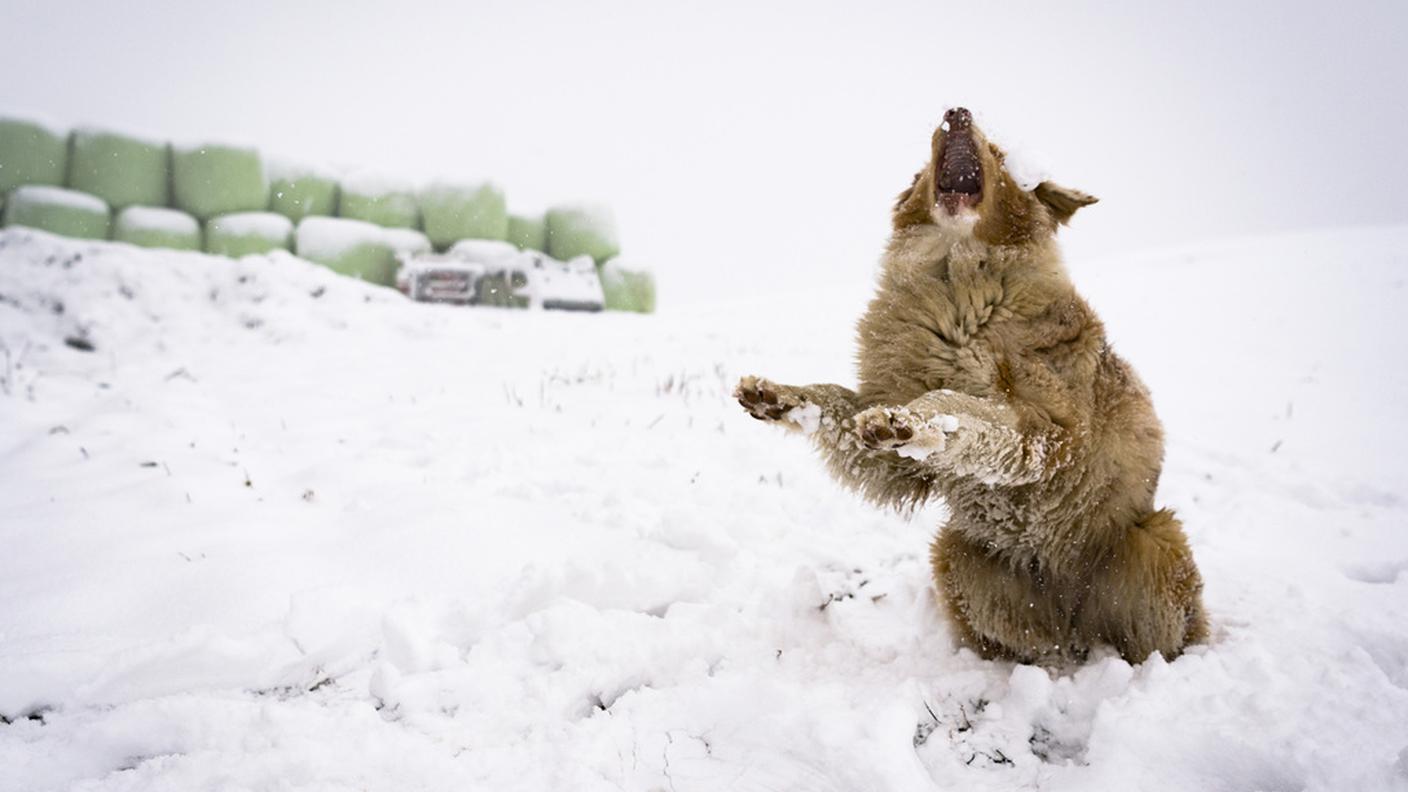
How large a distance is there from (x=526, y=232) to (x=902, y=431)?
13.6 metres

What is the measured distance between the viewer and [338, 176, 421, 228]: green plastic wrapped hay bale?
510 inches

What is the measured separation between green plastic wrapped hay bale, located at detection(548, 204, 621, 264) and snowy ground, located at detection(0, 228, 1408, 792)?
8.57 meters

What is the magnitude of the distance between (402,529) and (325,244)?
11.2m

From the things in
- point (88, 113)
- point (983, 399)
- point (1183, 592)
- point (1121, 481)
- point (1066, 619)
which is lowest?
point (1066, 619)

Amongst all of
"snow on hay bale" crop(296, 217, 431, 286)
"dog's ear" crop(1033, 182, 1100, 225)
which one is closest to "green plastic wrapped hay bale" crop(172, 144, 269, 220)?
"snow on hay bale" crop(296, 217, 431, 286)

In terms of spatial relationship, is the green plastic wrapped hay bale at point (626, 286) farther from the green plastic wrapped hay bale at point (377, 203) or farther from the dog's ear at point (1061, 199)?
the dog's ear at point (1061, 199)

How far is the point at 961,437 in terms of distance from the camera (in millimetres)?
1886

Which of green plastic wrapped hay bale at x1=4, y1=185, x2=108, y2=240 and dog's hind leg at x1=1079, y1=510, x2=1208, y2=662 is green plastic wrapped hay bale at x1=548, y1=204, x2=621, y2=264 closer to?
green plastic wrapped hay bale at x1=4, y1=185, x2=108, y2=240

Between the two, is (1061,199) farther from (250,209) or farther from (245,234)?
(250,209)

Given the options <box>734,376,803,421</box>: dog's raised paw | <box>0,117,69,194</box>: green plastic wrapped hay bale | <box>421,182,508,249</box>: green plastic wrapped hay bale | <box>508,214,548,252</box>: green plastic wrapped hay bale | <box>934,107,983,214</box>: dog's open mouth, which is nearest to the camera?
<box>734,376,803,421</box>: dog's raised paw

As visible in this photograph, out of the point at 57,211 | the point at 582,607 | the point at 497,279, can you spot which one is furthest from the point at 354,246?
the point at 582,607

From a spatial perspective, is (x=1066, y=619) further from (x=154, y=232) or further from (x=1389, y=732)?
(x=154, y=232)

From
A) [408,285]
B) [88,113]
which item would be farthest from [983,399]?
[88,113]

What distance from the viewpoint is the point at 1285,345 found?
8289mm
